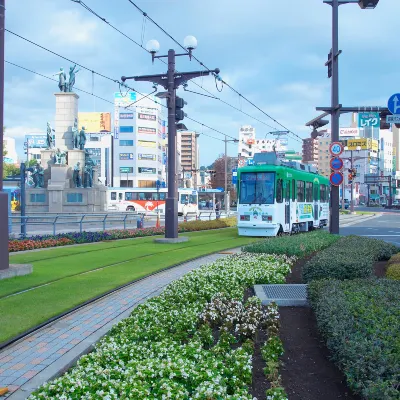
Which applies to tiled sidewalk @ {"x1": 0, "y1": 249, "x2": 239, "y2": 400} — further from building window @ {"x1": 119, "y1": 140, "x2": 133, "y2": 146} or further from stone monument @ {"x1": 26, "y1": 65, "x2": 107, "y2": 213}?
building window @ {"x1": 119, "y1": 140, "x2": 133, "y2": 146}

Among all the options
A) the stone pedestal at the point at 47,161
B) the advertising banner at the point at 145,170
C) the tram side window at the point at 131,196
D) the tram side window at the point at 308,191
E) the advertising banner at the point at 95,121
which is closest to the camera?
the tram side window at the point at 308,191

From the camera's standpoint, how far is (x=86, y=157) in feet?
145

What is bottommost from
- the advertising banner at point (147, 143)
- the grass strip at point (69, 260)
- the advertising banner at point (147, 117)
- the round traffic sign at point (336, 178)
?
the grass strip at point (69, 260)

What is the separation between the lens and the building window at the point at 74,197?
135 ft

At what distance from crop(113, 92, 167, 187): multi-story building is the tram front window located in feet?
276

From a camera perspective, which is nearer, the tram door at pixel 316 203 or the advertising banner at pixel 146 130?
the tram door at pixel 316 203

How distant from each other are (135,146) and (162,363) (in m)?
106

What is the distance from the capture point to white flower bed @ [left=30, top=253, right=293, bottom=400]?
4.11 m

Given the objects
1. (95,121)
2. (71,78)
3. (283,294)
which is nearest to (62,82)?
(71,78)

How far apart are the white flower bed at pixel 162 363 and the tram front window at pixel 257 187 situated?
15.4 m

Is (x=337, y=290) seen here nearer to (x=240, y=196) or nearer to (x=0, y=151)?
(x=0, y=151)

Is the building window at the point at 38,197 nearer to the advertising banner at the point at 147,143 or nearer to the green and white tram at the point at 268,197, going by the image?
the green and white tram at the point at 268,197

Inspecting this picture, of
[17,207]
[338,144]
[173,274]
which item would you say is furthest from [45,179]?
[173,274]

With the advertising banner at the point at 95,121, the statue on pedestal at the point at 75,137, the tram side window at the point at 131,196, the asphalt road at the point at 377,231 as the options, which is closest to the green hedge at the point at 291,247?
the asphalt road at the point at 377,231
